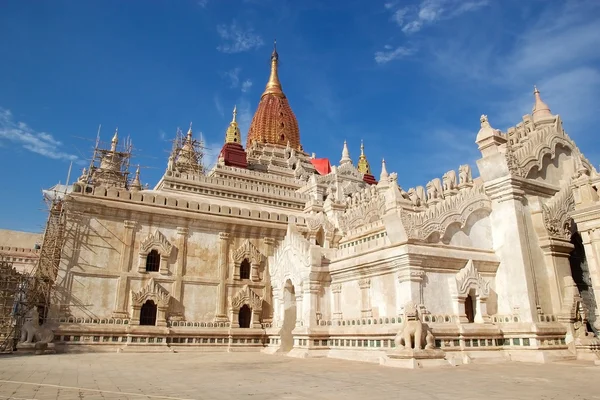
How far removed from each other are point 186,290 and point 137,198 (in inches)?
215

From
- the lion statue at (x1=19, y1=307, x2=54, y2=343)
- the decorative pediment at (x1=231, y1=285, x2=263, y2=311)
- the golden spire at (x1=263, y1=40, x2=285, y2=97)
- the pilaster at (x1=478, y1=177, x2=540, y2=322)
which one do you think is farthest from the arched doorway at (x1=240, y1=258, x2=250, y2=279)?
the golden spire at (x1=263, y1=40, x2=285, y2=97)

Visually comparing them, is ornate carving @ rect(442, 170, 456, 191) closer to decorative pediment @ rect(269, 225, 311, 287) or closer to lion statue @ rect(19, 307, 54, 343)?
decorative pediment @ rect(269, 225, 311, 287)

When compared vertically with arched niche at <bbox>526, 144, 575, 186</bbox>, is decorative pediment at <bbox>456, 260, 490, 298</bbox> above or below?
below

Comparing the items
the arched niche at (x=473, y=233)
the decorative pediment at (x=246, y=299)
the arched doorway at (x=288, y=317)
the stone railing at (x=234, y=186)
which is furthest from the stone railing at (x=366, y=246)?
the stone railing at (x=234, y=186)

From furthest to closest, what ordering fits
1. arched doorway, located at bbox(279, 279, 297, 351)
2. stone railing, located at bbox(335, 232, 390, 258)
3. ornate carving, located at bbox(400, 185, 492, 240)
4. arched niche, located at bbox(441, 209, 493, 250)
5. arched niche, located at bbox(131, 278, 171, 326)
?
arched niche, located at bbox(131, 278, 171, 326) < arched doorway, located at bbox(279, 279, 297, 351) < stone railing, located at bbox(335, 232, 390, 258) < arched niche, located at bbox(441, 209, 493, 250) < ornate carving, located at bbox(400, 185, 492, 240)

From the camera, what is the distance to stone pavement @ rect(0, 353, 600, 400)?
27.1 feet

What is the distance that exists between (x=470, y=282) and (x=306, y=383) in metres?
8.66

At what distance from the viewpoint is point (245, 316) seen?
24859 mm

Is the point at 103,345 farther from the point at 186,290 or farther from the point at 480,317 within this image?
the point at 480,317

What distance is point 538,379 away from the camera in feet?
34.2

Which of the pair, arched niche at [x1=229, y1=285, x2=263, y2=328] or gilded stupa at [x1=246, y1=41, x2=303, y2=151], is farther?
gilded stupa at [x1=246, y1=41, x2=303, y2=151]

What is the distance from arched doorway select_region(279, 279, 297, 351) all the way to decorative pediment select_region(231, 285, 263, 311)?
3334mm

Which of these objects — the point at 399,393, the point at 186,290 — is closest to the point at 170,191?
the point at 186,290

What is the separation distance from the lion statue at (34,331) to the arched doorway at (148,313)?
402cm
